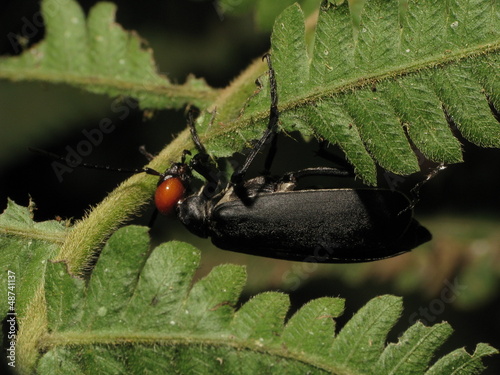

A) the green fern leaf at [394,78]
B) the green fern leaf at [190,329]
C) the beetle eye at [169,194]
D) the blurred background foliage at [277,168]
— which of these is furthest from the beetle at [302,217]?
the green fern leaf at [190,329]

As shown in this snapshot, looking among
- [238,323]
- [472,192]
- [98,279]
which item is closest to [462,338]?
[472,192]

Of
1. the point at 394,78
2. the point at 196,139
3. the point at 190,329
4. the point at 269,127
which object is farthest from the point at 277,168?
the point at 190,329

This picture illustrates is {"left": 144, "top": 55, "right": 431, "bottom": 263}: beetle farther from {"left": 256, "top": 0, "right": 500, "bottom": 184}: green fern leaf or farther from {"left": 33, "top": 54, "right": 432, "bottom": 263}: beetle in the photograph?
{"left": 256, "top": 0, "right": 500, "bottom": 184}: green fern leaf

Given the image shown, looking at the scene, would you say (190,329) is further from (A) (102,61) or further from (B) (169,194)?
(A) (102,61)

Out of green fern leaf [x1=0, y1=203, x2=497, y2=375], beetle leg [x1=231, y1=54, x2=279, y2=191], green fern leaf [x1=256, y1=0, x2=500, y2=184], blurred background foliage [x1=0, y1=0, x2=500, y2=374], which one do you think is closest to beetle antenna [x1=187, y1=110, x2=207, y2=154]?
beetle leg [x1=231, y1=54, x2=279, y2=191]

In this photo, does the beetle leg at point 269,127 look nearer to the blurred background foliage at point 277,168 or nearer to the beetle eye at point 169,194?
the beetle eye at point 169,194

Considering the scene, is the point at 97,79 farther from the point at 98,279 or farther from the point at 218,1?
the point at 98,279
